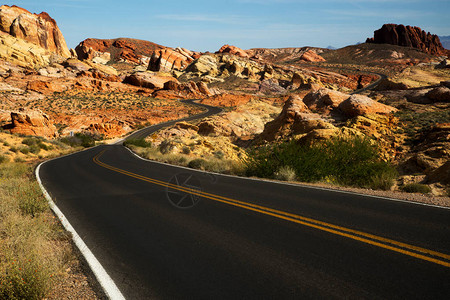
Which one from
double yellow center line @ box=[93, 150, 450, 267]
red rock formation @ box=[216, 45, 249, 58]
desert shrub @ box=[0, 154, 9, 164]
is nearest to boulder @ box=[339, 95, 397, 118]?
double yellow center line @ box=[93, 150, 450, 267]

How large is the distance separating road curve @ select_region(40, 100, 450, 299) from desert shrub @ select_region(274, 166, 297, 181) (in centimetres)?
227

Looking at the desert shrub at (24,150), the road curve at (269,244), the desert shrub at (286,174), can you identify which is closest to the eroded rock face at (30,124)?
the desert shrub at (24,150)

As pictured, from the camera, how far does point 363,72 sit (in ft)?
321

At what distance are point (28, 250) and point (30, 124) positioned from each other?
43.4 meters

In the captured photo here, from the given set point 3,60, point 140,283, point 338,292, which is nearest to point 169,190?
point 140,283

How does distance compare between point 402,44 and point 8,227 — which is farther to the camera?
point 402,44

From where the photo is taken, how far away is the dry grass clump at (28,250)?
3.50 m

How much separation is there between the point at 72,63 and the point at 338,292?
101164 millimetres

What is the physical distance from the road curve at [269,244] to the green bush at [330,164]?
306 centimetres

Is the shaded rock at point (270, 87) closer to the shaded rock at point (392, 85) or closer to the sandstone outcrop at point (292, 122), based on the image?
the shaded rock at point (392, 85)

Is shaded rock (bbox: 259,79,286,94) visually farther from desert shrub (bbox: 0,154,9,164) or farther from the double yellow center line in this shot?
the double yellow center line

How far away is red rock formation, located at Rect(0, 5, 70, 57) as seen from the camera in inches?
3757

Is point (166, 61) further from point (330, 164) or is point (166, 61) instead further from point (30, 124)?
point (330, 164)

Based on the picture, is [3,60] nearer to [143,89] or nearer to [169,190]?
[143,89]
